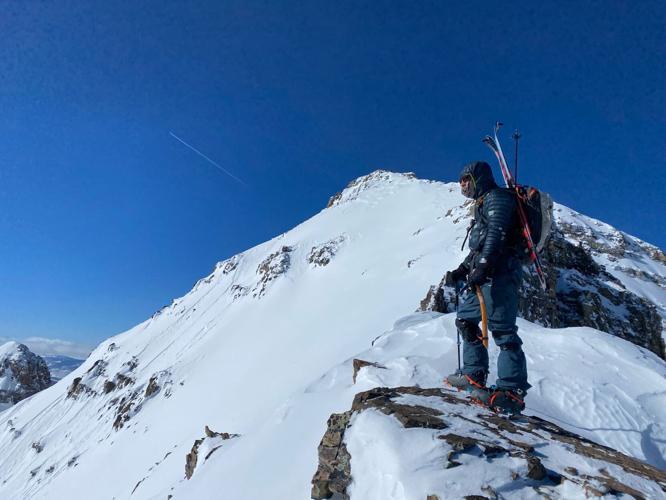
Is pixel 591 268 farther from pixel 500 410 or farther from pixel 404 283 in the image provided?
pixel 500 410

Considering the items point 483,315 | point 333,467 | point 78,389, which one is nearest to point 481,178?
point 483,315

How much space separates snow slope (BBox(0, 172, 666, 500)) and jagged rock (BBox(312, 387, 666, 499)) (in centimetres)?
81

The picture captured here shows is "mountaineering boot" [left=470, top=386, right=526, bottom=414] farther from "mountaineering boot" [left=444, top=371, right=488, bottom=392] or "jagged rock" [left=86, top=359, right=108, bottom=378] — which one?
"jagged rock" [left=86, top=359, right=108, bottom=378]

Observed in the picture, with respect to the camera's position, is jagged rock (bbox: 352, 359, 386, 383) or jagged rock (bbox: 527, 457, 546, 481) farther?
jagged rock (bbox: 352, 359, 386, 383)

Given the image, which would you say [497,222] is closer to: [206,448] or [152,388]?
[206,448]

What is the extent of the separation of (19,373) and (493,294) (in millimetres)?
131123

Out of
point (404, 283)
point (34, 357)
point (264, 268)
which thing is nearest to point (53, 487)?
point (264, 268)

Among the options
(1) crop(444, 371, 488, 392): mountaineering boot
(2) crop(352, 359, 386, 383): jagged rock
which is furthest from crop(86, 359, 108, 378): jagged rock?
(1) crop(444, 371, 488, 392): mountaineering boot

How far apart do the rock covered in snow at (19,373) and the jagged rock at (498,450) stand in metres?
127

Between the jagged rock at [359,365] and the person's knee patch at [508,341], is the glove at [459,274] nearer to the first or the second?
the person's knee patch at [508,341]

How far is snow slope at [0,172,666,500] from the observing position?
20.5ft

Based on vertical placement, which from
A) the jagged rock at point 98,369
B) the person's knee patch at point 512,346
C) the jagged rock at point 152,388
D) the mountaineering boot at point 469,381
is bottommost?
the mountaineering boot at point 469,381

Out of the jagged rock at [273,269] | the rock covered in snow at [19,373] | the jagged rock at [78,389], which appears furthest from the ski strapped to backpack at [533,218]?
the rock covered in snow at [19,373]

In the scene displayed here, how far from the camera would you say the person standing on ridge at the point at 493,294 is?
495cm
